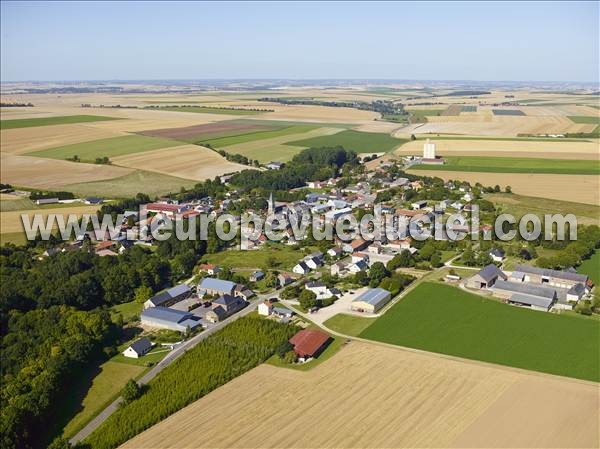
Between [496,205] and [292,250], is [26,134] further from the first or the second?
[496,205]

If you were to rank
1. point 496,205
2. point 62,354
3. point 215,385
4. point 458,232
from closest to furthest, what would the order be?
point 215,385 → point 62,354 → point 458,232 → point 496,205

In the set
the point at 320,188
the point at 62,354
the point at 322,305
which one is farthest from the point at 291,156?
the point at 62,354

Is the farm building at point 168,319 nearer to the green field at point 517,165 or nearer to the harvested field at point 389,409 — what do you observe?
the harvested field at point 389,409

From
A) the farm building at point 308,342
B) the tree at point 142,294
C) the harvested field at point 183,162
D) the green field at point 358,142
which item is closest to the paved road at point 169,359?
the farm building at point 308,342

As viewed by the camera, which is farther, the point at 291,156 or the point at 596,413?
the point at 291,156

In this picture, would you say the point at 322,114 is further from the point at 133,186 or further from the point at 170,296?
the point at 170,296

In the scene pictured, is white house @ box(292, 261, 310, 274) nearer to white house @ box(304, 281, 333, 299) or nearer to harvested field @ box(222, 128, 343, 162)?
white house @ box(304, 281, 333, 299)

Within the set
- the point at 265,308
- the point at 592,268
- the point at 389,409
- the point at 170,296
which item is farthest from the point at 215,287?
the point at 592,268
